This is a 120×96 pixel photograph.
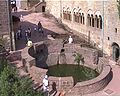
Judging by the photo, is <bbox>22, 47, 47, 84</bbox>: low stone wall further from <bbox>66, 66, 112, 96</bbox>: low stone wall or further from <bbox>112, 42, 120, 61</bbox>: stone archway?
<bbox>112, 42, 120, 61</bbox>: stone archway

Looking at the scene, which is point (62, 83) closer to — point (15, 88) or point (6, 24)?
point (15, 88)

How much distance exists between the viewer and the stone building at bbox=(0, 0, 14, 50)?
26016 millimetres

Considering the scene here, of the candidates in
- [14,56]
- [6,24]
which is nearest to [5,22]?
[6,24]

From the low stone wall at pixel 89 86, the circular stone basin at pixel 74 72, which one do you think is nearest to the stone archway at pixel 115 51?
the circular stone basin at pixel 74 72

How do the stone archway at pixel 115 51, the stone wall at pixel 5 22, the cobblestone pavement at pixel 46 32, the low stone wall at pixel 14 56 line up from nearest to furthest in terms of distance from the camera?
the cobblestone pavement at pixel 46 32 < the low stone wall at pixel 14 56 < the stone wall at pixel 5 22 < the stone archway at pixel 115 51

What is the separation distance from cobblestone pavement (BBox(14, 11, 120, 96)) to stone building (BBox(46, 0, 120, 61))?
1.82 meters

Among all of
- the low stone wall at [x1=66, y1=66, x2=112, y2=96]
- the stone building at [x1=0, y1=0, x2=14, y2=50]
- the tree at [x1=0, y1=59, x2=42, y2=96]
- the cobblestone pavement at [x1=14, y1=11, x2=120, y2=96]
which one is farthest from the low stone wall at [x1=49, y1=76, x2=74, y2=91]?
the stone building at [x1=0, y1=0, x2=14, y2=50]

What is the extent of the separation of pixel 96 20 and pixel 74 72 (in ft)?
25.8

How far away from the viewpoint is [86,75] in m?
23.4

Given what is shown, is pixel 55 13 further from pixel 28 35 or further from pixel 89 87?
pixel 89 87

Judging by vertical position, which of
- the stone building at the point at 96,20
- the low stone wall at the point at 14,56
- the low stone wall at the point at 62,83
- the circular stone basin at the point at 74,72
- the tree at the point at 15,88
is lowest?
the circular stone basin at the point at 74,72

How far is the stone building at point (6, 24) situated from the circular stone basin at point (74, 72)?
150 inches

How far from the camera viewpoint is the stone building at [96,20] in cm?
2819

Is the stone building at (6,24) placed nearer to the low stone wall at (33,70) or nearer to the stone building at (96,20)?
the low stone wall at (33,70)
